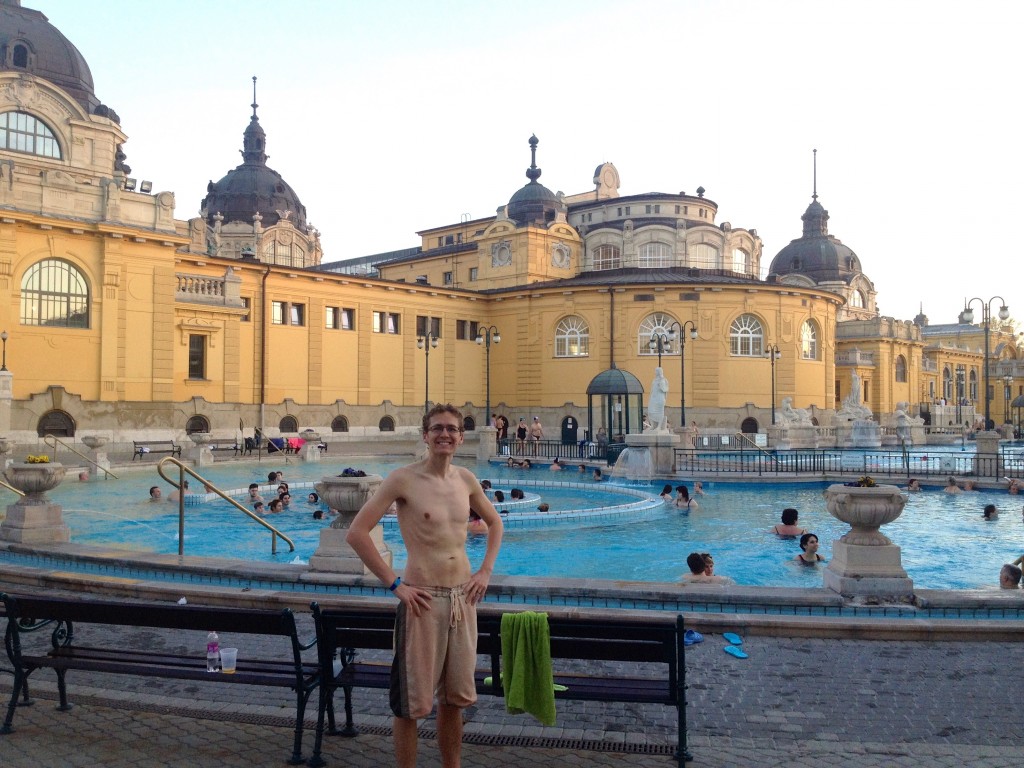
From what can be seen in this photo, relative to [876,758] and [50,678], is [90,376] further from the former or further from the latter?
[876,758]

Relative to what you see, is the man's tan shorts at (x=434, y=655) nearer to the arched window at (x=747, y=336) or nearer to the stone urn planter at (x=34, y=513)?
the stone urn planter at (x=34, y=513)

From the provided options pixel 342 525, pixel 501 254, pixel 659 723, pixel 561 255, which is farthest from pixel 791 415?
pixel 659 723

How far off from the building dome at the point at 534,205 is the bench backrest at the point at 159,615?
162ft

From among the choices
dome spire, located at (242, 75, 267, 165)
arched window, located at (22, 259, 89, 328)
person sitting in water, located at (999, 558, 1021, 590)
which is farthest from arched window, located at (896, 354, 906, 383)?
person sitting in water, located at (999, 558, 1021, 590)

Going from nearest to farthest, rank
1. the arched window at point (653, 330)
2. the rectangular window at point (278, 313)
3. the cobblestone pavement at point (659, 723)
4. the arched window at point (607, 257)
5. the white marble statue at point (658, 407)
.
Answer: the cobblestone pavement at point (659, 723), the white marble statue at point (658, 407), the rectangular window at point (278, 313), the arched window at point (653, 330), the arched window at point (607, 257)

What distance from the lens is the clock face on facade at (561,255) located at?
52531 millimetres

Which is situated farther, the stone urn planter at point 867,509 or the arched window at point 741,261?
the arched window at point 741,261

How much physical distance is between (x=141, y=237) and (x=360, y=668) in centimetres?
3215

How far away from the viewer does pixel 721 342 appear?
4691cm

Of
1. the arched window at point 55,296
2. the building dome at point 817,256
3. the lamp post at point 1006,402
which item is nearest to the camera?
the arched window at point 55,296

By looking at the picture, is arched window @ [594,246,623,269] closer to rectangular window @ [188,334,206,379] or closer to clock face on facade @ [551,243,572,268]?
clock face on facade @ [551,243,572,268]

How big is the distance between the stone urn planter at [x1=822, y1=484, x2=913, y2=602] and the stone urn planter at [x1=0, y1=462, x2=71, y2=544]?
1003 centimetres

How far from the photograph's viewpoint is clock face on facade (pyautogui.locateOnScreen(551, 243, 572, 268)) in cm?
5253

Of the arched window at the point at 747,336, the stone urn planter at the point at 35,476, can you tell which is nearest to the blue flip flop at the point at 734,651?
the stone urn planter at the point at 35,476
